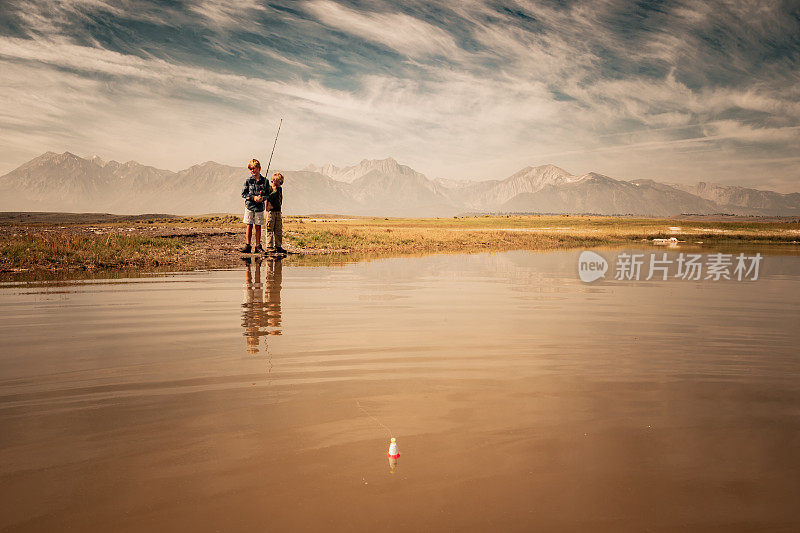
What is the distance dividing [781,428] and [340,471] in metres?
4.81

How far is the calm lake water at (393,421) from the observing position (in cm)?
395

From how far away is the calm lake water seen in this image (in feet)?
13.0

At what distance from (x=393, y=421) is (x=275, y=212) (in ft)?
65.0

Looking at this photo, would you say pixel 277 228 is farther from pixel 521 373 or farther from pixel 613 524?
pixel 613 524

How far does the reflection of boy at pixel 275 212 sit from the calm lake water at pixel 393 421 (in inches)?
454

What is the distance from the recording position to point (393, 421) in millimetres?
5562

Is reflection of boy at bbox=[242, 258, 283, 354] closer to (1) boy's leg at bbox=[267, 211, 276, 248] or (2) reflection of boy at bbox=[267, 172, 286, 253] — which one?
(2) reflection of boy at bbox=[267, 172, 286, 253]

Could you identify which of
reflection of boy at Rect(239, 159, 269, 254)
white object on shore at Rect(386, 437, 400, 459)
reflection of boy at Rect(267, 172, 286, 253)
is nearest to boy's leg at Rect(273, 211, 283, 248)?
reflection of boy at Rect(267, 172, 286, 253)

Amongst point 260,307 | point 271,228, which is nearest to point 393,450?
point 260,307

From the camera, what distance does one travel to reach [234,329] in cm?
1002

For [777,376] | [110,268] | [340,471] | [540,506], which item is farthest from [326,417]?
[110,268]

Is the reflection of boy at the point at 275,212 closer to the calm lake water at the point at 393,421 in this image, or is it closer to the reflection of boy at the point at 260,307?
the reflection of boy at the point at 260,307

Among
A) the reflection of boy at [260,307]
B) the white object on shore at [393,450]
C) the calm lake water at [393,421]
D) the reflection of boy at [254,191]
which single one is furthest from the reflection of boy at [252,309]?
the white object on shore at [393,450]

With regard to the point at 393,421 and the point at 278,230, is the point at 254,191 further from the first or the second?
the point at 393,421
